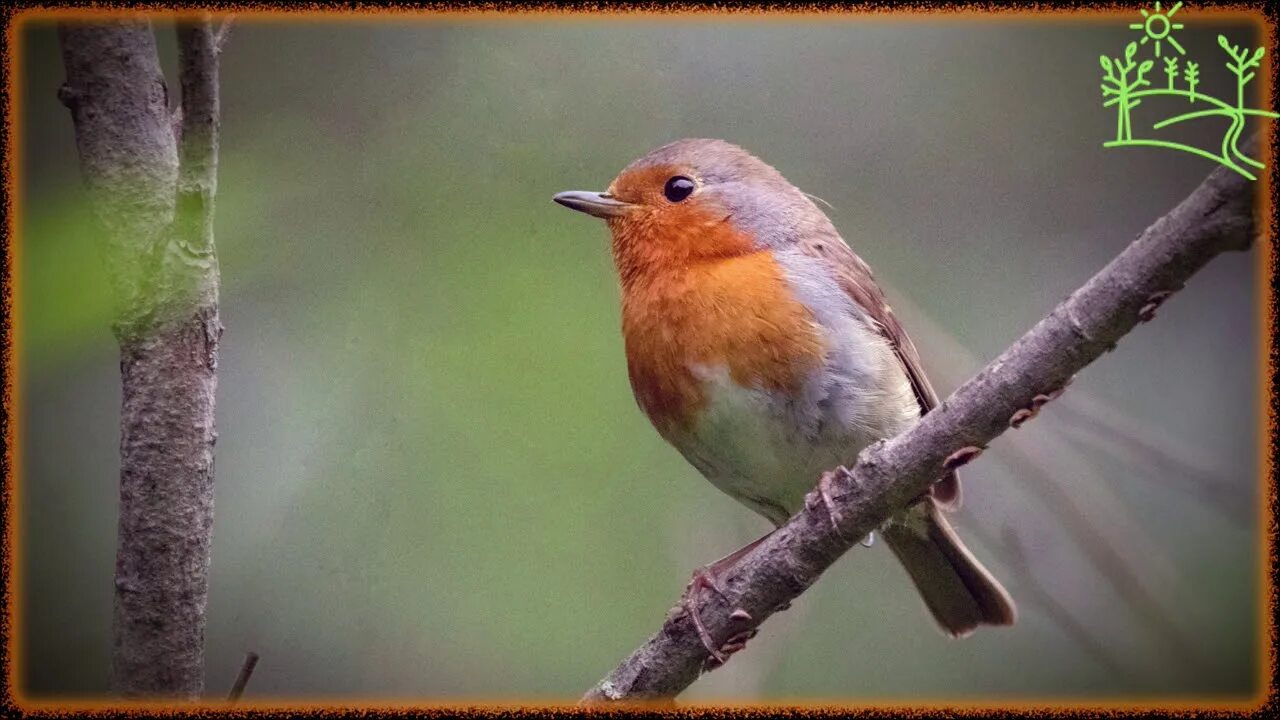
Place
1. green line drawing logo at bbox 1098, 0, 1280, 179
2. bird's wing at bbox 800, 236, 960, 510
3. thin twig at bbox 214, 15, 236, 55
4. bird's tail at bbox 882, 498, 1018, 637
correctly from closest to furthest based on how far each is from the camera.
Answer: thin twig at bbox 214, 15, 236, 55 < green line drawing logo at bbox 1098, 0, 1280, 179 < bird's wing at bbox 800, 236, 960, 510 < bird's tail at bbox 882, 498, 1018, 637

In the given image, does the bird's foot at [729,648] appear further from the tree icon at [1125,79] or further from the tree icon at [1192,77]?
the tree icon at [1192,77]

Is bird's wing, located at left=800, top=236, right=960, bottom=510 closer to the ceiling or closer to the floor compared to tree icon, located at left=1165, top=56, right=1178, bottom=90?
closer to the floor

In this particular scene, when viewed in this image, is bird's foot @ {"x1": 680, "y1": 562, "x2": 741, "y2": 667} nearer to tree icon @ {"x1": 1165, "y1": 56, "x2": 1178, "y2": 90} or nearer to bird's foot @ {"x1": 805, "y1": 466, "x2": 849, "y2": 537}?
bird's foot @ {"x1": 805, "y1": 466, "x2": 849, "y2": 537}

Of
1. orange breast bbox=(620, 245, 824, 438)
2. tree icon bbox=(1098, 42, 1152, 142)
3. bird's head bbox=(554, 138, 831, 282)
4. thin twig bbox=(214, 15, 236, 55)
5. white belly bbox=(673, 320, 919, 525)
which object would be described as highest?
thin twig bbox=(214, 15, 236, 55)

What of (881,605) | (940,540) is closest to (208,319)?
(940,540)

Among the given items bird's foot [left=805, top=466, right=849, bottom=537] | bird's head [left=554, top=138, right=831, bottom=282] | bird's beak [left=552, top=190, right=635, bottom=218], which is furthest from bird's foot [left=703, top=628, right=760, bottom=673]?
bird's beak [left=552, top=190, right=635, bottom=218]

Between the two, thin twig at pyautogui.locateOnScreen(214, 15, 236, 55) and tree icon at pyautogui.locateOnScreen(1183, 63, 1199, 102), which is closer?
thin twig at pyautogui.locateOnScreen(214, 15, 236, 55)

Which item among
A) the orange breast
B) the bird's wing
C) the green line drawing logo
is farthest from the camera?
the bird's wing

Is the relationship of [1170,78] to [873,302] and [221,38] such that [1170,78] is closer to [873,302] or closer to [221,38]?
[873,302]
